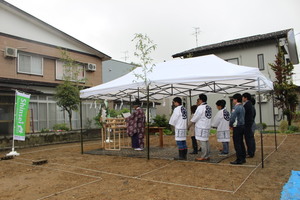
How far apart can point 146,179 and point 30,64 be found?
11228 millimetres

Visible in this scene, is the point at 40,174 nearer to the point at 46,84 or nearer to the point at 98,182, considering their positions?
the point at 98,182

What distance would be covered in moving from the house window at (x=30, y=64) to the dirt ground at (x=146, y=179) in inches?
309

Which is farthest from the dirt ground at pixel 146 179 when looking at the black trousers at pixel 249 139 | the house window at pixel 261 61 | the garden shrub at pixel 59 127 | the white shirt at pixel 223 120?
the house window at pixel 261 61

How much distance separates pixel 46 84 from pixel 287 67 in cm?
1230

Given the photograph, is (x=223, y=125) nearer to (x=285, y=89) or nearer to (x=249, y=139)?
(x=249, y=139)

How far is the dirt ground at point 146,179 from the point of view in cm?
367

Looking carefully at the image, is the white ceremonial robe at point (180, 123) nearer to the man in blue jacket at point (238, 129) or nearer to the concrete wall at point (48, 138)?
the man in blue jacket at point (238, 129)

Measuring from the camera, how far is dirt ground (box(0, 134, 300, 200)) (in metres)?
3.67

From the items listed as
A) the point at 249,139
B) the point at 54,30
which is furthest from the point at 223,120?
Answer: the point at 54,30

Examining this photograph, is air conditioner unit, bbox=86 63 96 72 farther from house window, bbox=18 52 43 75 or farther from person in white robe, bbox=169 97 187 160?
person in white robe, bbox=169 97 187 160

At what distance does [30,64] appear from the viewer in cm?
1316

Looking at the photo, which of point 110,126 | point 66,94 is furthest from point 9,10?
point 110,126

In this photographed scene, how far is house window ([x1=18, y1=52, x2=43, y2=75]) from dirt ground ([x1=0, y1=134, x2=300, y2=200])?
785 centimetres

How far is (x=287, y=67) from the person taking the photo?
481 inches
